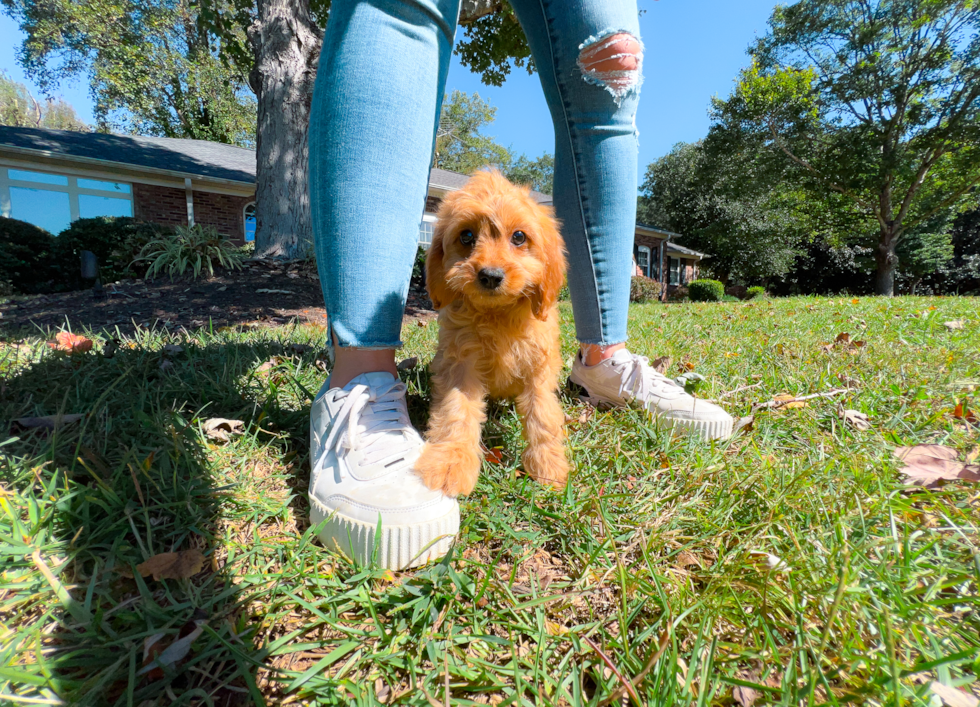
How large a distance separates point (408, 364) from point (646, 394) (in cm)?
160

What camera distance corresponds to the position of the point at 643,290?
20.6 meters

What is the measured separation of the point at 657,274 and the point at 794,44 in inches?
592

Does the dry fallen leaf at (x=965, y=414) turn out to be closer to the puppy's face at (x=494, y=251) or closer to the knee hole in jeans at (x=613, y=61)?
the puppy's face at (x=494, y=251)

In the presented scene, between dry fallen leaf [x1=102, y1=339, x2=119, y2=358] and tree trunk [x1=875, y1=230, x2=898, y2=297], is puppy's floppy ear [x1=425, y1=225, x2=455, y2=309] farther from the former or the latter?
tree trunk [x1=875, y1=230, x2=898, y2=297]

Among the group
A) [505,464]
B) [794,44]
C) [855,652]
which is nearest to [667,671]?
[855,652]

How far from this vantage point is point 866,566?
105 cm

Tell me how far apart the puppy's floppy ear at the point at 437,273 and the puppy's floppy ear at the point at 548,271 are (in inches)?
15.4

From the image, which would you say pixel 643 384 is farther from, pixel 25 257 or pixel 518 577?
pixel 25 257

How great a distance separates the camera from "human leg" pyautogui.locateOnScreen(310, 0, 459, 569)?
151 centimetres

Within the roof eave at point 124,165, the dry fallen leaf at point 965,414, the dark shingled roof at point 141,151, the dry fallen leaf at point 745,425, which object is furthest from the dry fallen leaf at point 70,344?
the roof eave at point 124,165

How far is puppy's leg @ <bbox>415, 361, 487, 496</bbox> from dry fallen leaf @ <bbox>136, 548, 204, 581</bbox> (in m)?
0.62

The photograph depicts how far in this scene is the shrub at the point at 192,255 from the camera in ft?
27.1

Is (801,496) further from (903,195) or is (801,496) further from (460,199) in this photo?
(903,195)

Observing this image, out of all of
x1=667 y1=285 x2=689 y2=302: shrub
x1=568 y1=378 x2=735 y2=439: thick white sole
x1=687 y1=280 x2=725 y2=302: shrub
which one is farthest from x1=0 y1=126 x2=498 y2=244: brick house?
x1=687 y1=280 x2=725 y2=302: shrub
